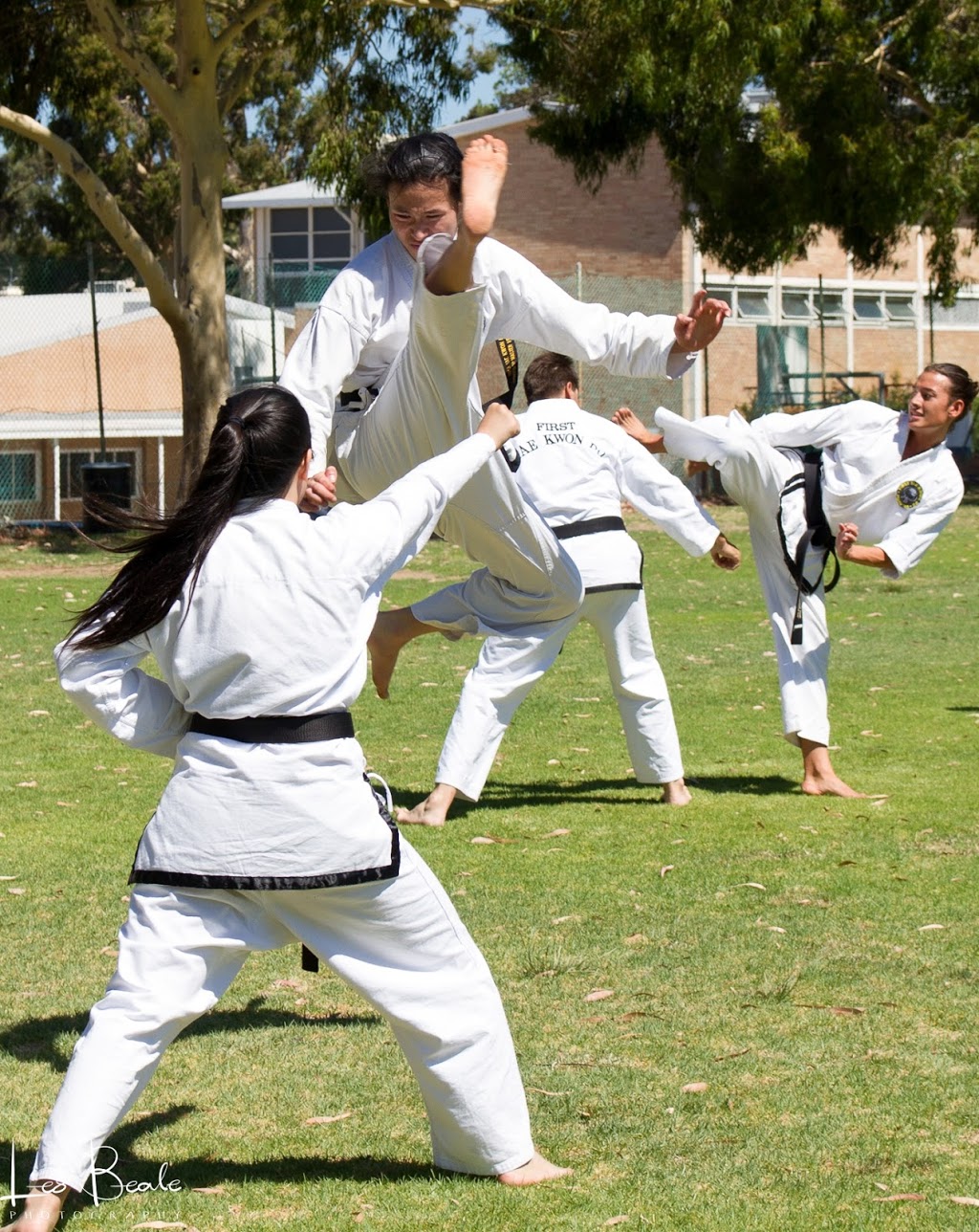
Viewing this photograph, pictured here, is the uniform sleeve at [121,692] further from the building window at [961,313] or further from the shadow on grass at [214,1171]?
the building window at [961,313]

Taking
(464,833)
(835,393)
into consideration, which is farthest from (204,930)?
(835,393)

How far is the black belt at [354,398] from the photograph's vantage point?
592 centimetres

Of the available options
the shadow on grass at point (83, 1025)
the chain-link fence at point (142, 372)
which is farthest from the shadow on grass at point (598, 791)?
the chain-link fence at point (142, 372)

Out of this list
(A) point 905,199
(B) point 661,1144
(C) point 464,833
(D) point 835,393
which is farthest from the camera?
(D) point 835,393

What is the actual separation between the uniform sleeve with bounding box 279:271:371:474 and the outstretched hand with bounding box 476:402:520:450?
1045 millimetres

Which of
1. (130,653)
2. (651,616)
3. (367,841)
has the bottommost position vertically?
(651,616)

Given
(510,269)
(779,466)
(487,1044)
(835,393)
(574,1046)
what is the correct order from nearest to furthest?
(487,1044) < (574,1046) < (510,269) < (779,466) < (835,393)

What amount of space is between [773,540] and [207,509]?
5412 millimetres

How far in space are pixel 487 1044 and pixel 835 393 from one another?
30012 mm

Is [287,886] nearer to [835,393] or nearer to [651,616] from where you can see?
[651,616]

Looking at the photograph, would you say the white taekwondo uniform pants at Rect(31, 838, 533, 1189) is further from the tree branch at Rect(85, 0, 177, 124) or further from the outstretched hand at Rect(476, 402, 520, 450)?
the tree branch at Rect(85, 0, 177, 124)

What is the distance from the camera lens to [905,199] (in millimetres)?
27469

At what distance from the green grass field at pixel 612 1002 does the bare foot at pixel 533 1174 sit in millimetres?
40

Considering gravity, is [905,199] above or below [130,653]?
above
